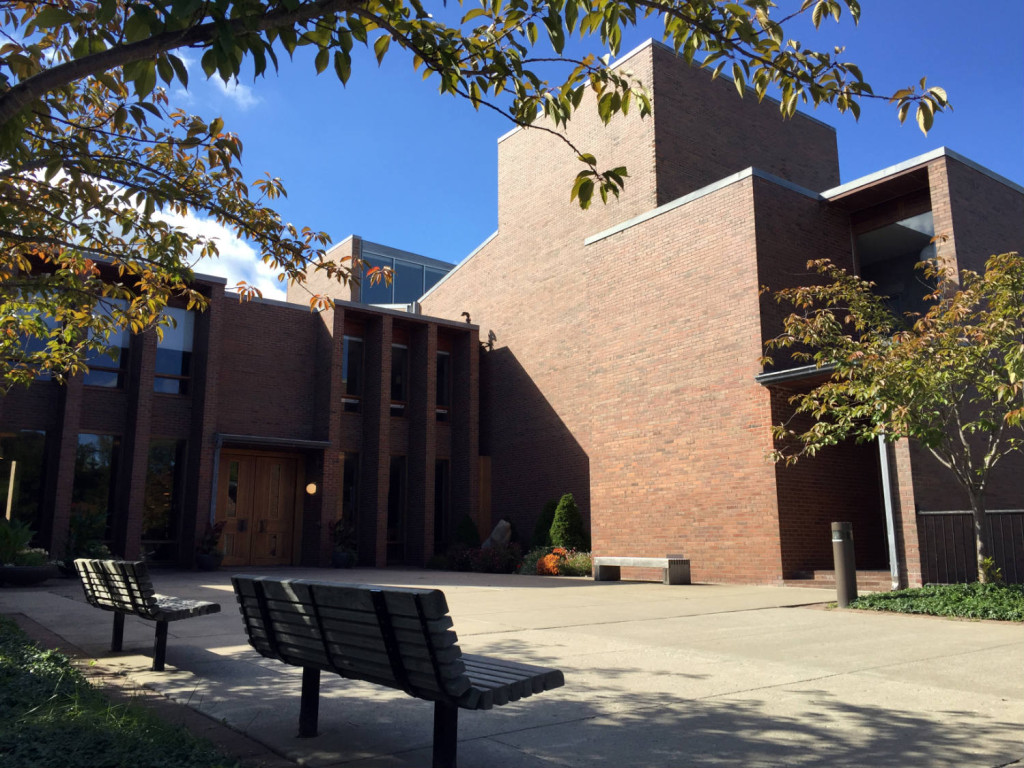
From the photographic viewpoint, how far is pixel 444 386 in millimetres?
24969

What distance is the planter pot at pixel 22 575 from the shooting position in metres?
13.8

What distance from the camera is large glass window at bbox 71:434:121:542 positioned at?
18.6 metres

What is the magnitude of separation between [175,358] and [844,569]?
16.3m

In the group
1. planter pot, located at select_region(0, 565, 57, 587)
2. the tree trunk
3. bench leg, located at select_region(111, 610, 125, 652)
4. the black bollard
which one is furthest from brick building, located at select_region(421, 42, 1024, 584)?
bench leg, located at select_region(111, 610, 125, 652)

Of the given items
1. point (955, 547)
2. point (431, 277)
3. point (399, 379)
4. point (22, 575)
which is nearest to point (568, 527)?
point (399, 379)

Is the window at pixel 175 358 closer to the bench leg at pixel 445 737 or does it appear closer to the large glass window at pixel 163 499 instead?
the large glass window at pixel 163 499

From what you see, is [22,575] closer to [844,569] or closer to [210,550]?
[210,550]

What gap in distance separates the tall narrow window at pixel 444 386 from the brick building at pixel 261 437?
0.20 ft

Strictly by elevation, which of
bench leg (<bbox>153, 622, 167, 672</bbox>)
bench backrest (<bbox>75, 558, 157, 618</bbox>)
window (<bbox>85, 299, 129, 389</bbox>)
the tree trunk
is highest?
window (<bbox>85, 299, 129, 389</bbox>)

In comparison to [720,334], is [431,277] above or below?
above

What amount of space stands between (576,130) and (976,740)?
68.2 ft

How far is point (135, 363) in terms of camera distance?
763 inches

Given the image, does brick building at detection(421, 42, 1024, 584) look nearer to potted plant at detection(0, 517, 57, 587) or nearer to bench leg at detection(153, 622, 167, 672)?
potted plant at detection(0, 517, 57, 587)

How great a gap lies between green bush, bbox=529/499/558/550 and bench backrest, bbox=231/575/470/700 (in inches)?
647
